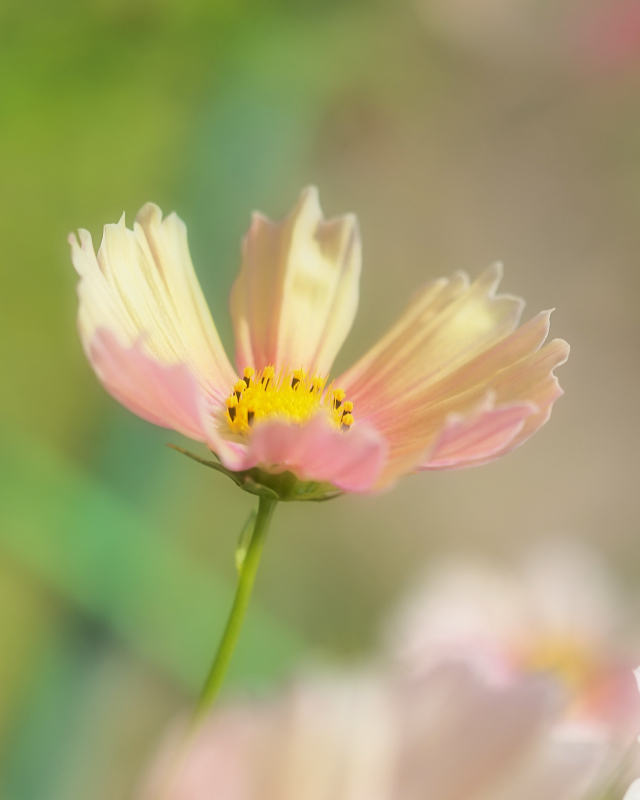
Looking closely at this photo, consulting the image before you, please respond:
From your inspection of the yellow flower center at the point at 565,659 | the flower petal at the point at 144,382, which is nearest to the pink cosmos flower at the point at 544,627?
the yellow flower center at the point at 565,659

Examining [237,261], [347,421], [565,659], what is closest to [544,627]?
[565,659]

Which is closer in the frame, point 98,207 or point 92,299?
point 92,299

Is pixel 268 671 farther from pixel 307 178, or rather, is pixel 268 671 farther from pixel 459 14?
pixel 459 14

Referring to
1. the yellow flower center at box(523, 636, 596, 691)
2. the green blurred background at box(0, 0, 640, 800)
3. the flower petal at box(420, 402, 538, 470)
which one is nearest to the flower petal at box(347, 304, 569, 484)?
the flower petal at box(420, 402, 538, 470)

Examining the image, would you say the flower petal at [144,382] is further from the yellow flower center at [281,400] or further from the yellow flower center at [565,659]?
the yellow flower center at [565,659]

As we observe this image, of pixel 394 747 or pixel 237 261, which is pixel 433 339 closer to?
pixel 394 747

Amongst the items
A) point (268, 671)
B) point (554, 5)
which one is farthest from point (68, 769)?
point (554, 5)
